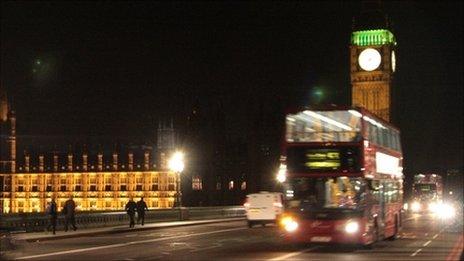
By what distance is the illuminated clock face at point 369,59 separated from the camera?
163 m

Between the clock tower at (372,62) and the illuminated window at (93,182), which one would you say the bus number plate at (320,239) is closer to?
the clock tower at (372,62)

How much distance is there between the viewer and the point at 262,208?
50594 mm

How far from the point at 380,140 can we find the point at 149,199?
12228cm

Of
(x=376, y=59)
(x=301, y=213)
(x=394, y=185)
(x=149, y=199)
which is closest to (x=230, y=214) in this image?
(x=394, y=185)

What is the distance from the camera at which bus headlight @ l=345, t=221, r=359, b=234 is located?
26.3m

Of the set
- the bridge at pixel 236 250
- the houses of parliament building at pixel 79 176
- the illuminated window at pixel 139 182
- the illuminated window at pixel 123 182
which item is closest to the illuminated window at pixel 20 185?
the houses of parliament building at pixel 79 176

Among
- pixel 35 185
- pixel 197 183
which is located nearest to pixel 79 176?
pixel 35 185

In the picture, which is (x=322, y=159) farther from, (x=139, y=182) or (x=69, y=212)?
(x=139, y=182)

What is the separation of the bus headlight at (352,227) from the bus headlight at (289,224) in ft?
5.05

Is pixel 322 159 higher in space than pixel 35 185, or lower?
lower

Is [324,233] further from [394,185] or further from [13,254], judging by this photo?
[13,254]

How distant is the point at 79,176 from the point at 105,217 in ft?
341

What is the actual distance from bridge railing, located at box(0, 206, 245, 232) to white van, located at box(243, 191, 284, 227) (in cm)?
819

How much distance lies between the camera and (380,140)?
1162 inches
